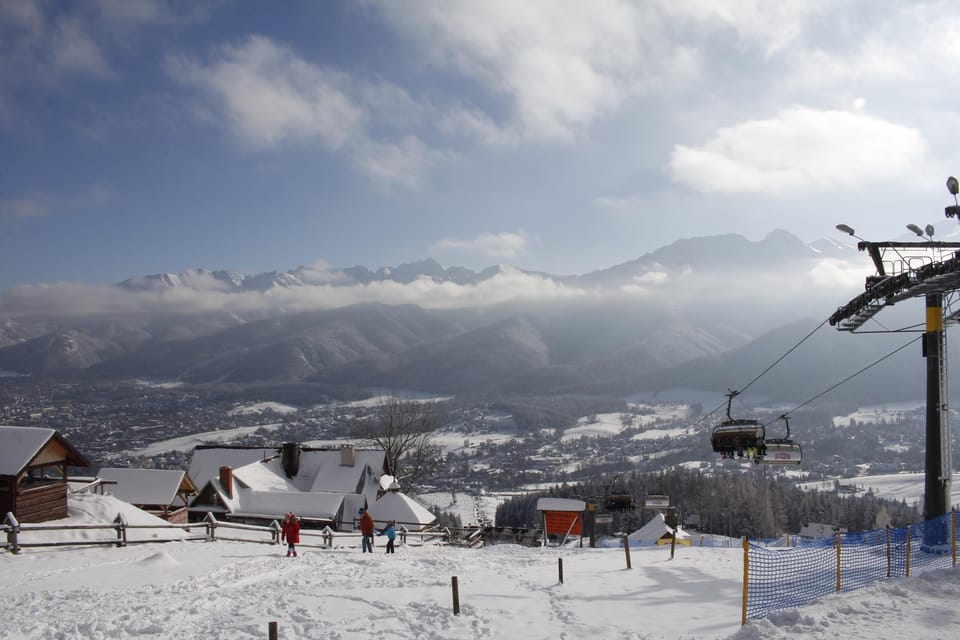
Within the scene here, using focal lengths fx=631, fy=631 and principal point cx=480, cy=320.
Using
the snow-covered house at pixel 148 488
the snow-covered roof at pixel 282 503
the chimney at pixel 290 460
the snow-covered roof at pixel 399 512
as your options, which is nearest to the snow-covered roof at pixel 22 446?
the snow-covered house at pixel 148 488

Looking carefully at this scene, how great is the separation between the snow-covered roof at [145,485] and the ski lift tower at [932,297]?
4071cm

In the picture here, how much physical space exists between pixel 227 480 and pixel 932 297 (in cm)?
3989

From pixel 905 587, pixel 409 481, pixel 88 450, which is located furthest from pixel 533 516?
pixel 88 450

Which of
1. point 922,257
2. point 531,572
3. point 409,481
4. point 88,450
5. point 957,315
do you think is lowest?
point 88,450

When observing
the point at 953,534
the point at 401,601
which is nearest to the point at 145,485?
the point at 401,601

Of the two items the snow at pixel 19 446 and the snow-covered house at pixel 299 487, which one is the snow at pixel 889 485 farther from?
the snow at pixel 19 446

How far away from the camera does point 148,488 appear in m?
41.3

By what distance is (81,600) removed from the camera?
13.4 metres

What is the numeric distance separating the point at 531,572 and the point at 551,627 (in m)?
7.48

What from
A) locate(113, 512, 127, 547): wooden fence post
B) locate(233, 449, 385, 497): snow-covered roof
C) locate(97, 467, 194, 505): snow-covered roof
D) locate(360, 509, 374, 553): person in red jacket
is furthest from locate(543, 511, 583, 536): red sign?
locate(113, 512, 127, 547): wooden fence post

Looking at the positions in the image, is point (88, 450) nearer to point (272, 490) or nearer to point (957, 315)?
point (272, 490)

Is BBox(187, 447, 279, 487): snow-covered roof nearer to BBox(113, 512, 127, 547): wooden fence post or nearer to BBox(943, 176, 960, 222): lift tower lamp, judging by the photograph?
BBox(113, 512, 127, 547): wooden fence post

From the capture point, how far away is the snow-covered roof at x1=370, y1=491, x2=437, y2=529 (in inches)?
1582

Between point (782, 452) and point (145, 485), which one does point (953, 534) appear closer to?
point (782, 452)
